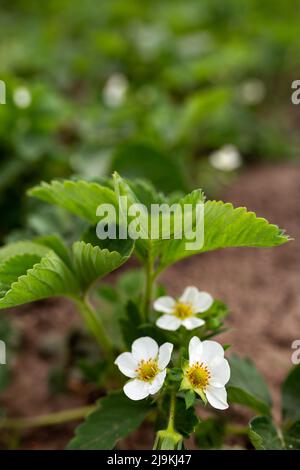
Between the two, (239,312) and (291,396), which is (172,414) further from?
(239,312)

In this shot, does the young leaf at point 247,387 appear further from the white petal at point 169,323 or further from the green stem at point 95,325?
the green stem at point 95,325

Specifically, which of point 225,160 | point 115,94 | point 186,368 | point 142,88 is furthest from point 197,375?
point 142,88

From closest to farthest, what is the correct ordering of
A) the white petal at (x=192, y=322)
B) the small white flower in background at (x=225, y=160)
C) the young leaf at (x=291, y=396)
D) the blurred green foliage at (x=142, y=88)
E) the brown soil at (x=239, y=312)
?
the white petal at (x=192, y=322), the young leaf at (x=291, y=396), the brown soil at (x=239, y=312), the blurred green foliage at (x=142, y=88), the small white flower in background at (x=225, y=160)

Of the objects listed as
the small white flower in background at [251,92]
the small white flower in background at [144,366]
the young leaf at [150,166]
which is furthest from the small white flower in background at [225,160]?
the small white flower in background at [144,366]

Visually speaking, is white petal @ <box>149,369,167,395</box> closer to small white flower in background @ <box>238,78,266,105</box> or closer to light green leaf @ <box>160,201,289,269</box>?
light green leaf @ <box>160,201,289,269</box>

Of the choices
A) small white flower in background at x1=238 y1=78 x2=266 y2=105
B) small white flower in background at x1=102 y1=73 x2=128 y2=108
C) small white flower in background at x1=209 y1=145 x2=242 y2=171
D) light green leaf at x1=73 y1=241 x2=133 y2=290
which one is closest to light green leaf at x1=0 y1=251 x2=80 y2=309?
light green leaf at x1=73 y1=241 x2=133 y2=290

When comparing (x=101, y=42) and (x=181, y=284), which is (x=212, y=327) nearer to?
(x=181, y=284)
